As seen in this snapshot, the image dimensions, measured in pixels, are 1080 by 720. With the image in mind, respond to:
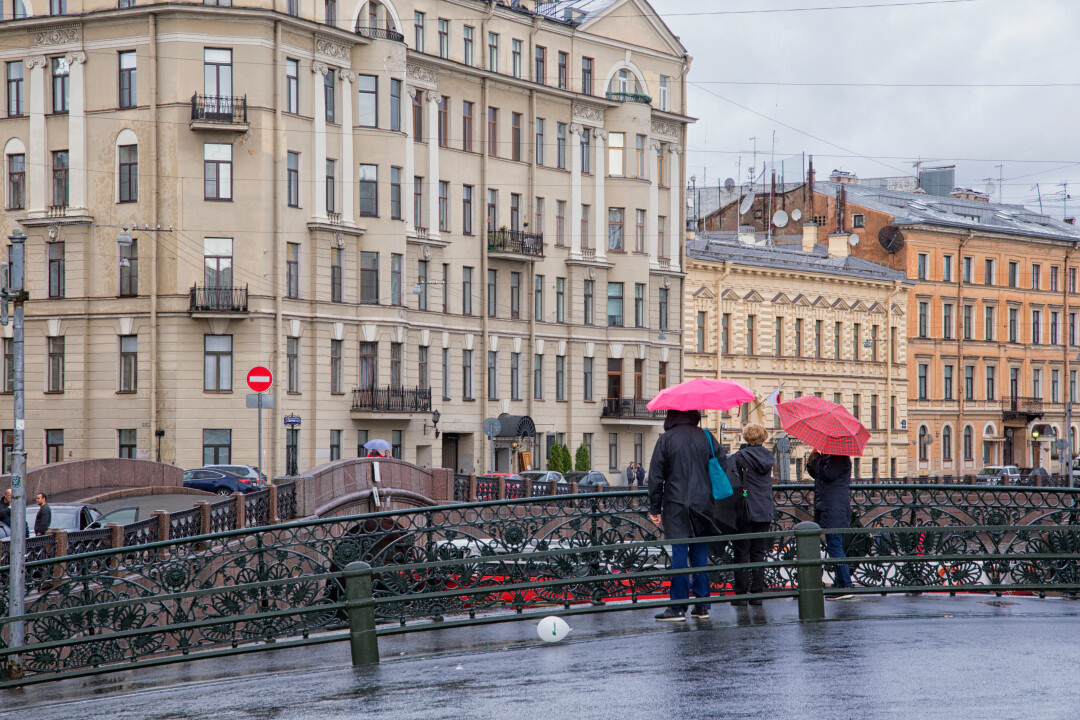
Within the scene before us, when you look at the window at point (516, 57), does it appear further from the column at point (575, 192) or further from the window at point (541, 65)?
the column at point (575, 192)

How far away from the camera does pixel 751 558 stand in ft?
40.9

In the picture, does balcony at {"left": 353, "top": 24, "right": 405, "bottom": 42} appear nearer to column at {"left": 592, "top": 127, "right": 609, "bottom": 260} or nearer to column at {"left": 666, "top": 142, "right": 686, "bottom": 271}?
column at {"left": 592, "top": 127, "right": 609, "bottom": 260}

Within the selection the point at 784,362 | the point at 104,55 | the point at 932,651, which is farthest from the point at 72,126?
the point at 932,651

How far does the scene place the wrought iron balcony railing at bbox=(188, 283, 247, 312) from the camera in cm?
4250

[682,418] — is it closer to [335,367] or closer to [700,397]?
[700,397]

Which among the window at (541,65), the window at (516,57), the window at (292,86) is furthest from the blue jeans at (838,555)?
the window at (541,65)

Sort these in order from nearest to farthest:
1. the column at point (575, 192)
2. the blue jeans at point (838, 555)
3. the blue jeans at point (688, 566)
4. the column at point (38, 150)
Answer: the blue jeans at point (688, 566)
the blue jeans at point (838, 555)
the column at point (38, 150)
the column at point (575, 192)

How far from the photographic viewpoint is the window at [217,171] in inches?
1692

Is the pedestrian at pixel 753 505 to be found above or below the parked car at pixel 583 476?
above

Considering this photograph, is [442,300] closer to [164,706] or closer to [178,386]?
[178,386]

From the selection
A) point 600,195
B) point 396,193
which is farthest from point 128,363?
point 600,195

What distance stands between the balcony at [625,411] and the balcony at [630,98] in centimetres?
1137

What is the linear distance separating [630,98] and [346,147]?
14.4m

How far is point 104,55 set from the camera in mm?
43031
